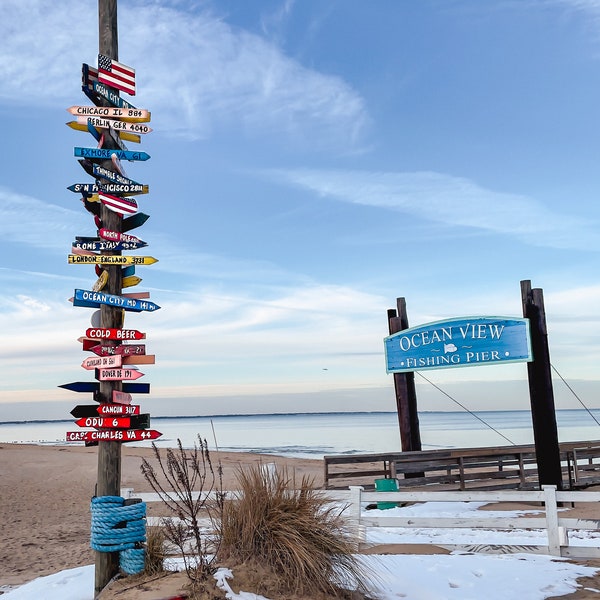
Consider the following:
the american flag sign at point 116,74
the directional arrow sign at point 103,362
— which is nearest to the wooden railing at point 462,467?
the directional arrow sign at point 103,362

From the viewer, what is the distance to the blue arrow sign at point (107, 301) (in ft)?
23.0

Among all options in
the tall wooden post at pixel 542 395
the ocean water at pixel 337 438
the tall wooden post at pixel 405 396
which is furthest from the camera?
the ocean water at pixel 337 438

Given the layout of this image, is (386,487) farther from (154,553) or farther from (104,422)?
(104,422)

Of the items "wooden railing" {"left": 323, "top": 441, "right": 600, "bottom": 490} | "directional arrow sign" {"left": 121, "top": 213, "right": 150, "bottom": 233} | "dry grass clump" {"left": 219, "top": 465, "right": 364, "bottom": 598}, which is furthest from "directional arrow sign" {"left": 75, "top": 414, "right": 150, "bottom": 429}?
"wooden railing" {"left": 323, "top": 441, "right": 600, "bottom": 490}

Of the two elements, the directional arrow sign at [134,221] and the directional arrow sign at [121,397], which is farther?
the directional arrow sign at [134,221]

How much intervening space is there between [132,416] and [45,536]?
820cm

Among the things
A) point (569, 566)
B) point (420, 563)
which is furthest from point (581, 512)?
point (420, 563)

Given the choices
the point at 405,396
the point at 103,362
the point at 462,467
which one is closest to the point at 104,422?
the point at 103,362

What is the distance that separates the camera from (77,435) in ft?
22.4

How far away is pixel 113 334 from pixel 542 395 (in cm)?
923

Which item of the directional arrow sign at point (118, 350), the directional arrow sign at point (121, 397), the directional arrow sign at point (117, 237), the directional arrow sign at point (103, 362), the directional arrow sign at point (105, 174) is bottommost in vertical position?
the directional arrow sign at point (121, 397)

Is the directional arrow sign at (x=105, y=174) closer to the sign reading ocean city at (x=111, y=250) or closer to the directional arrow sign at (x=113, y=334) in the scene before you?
the sign reading ocean city at (x=111, y=250)

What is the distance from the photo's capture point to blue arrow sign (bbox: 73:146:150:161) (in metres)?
7.40

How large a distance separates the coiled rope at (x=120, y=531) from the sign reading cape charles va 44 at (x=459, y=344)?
883cm
